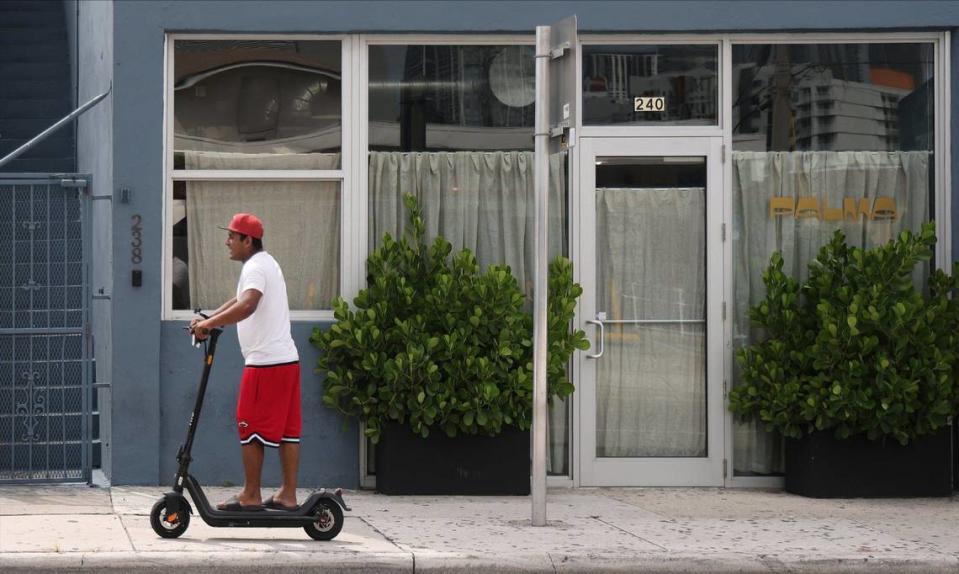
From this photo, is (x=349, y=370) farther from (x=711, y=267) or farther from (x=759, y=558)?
(x=759, y=558)

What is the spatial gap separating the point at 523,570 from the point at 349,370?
9.69 ft

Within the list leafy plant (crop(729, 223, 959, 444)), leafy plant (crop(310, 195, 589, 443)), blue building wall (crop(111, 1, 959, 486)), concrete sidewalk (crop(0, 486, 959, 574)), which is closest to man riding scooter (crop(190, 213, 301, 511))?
concrete sidewalk (crop(0, 486, 959, 574))

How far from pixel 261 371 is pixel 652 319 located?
3.72 metres

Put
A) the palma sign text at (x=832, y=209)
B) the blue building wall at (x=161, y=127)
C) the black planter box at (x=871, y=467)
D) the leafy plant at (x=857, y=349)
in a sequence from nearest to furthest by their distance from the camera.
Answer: the leafy plant at (x=857, y=349), the blue building wall at (x=161, y=127), the black planter box at (x=871, y=467), the palma sign text at (x=832, y=209)

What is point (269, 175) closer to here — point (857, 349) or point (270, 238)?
point (270, 238)

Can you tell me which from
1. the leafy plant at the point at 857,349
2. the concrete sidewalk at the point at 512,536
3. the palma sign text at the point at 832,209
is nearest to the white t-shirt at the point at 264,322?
the concrete sidewalk at the point at 512,536

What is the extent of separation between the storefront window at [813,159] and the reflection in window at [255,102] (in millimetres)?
2981

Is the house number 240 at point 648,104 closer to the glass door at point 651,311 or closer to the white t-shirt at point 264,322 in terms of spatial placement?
the glass door at point 651,311

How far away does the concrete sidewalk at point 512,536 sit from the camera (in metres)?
7.56

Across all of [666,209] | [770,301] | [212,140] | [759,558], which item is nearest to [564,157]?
[666,209]

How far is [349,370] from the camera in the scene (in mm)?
10180

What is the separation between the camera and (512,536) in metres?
8.46

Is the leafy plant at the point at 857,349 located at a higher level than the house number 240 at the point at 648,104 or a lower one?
lower

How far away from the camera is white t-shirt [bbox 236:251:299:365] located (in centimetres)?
802
